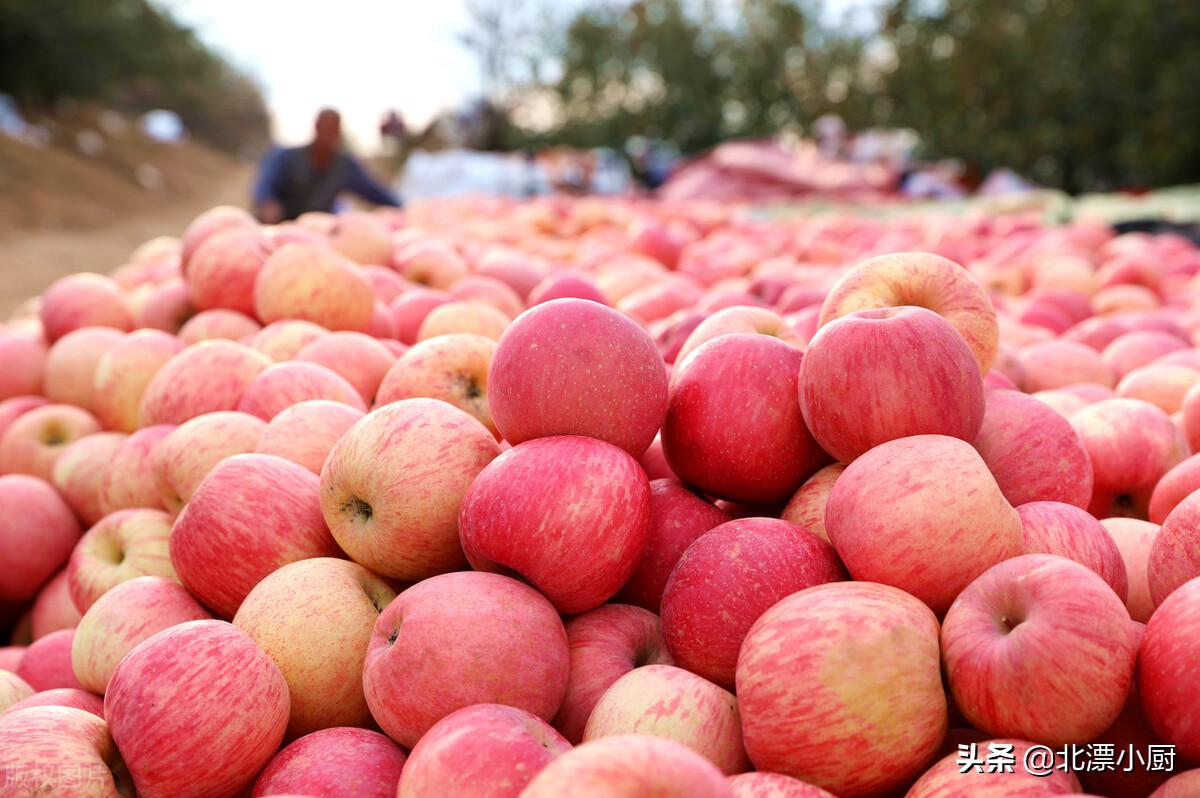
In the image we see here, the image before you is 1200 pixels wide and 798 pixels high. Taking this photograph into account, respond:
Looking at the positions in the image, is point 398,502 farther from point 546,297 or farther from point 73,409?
point 73,409

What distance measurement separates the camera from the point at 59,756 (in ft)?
4.38

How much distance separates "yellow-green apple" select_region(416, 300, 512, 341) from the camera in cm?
271

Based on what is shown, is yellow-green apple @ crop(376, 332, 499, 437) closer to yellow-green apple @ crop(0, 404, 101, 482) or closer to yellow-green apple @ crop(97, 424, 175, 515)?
yellow-green apple @ crop(97, 424, 175, 515)

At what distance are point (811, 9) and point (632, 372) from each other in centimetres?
3440

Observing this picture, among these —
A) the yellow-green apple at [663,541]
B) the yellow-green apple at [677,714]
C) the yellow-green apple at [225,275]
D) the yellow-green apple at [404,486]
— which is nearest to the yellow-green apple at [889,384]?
the yellow-green apple at [663,541]

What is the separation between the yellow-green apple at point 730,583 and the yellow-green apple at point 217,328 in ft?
6.62

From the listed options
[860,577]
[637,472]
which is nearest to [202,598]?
[637,472]

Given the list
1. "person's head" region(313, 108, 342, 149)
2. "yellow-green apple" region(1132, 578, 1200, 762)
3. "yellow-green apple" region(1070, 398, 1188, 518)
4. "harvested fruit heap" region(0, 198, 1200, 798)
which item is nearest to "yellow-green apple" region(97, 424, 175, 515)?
"harvested fruit heap" region(0, 198, 1200, 798)

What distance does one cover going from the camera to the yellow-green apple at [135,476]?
2.20m

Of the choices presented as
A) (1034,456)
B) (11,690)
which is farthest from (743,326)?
(11,690)

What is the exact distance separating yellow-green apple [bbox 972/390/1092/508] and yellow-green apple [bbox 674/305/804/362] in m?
0.48

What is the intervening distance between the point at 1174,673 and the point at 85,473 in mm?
2588

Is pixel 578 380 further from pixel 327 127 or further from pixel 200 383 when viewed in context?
pixel 327 127

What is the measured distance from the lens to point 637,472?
5.14 ft
